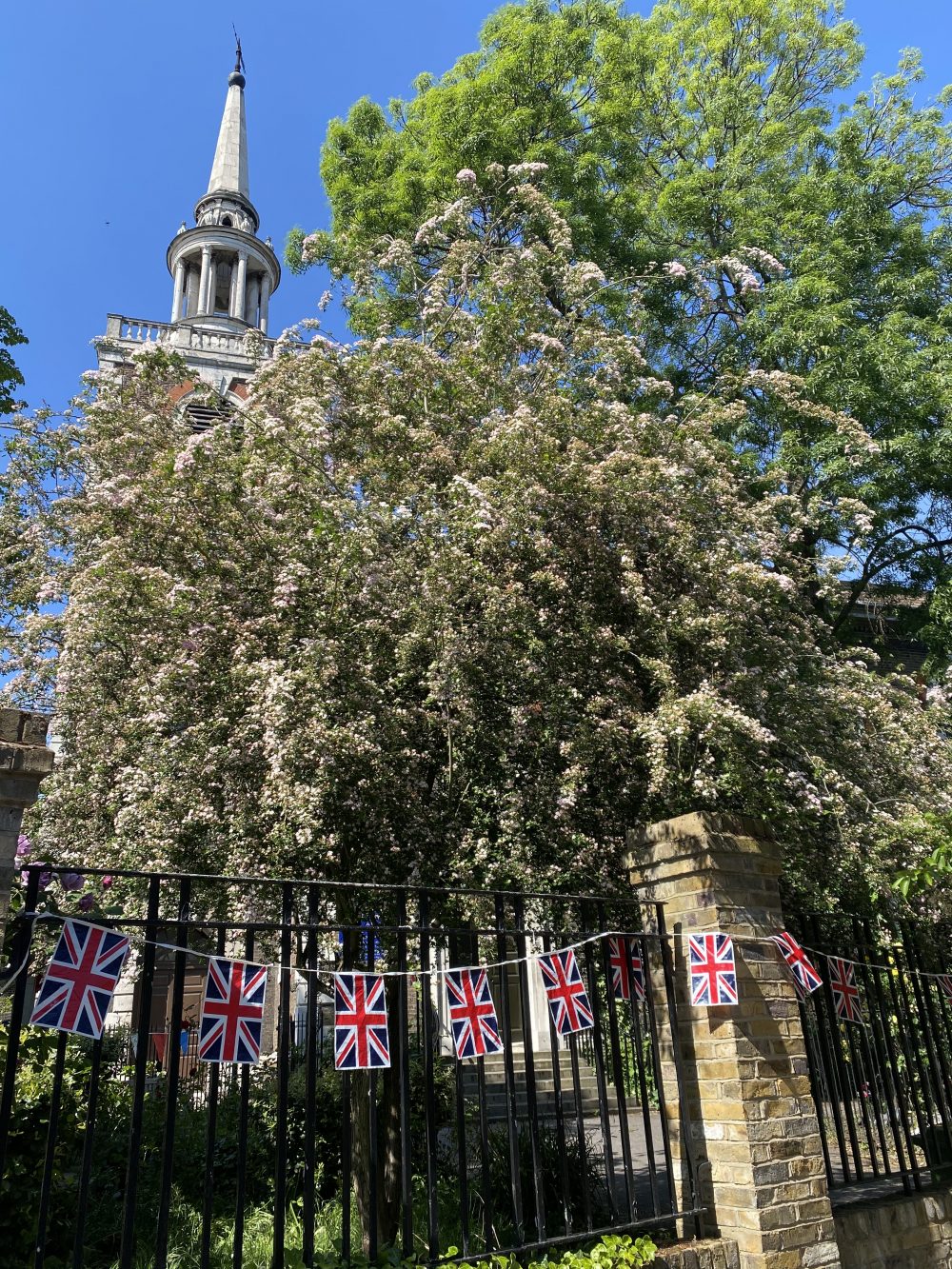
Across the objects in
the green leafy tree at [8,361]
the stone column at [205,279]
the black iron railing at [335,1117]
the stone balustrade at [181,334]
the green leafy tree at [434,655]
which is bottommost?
the black iron railing at [335,1117]

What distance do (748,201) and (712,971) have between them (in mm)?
12157

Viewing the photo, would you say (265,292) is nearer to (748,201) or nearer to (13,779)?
(748,201)

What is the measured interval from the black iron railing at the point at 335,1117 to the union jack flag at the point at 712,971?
0.18m

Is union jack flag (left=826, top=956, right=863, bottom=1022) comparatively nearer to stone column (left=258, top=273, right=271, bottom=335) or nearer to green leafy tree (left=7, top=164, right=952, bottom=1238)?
green leafy tree (left=7, top=164, right=952, bottom=1238)

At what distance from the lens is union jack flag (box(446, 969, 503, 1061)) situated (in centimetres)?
404

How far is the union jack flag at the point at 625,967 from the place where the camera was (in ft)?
15.6

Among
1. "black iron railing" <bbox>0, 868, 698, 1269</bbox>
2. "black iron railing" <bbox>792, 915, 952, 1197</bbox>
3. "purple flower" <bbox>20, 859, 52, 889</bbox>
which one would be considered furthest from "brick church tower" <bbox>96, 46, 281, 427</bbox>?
"black iron railing" <bbox>792, 915, 952, 1197</bbox>

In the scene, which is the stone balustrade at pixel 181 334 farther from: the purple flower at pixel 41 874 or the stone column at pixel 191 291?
the purple flower at pixel 41 874

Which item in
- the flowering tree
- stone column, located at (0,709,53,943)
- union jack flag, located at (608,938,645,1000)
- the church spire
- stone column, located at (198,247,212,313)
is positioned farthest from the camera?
the church spire

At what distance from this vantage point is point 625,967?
4.81 m

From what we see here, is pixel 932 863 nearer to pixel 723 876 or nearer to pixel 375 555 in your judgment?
pixel 723 876

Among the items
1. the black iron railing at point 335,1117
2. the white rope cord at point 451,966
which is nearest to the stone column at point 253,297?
the black iron railing at point 335,1117

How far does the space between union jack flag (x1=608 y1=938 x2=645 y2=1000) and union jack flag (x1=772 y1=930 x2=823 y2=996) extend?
31.3 inches

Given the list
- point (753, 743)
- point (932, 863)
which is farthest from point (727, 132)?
point (932, 863)
